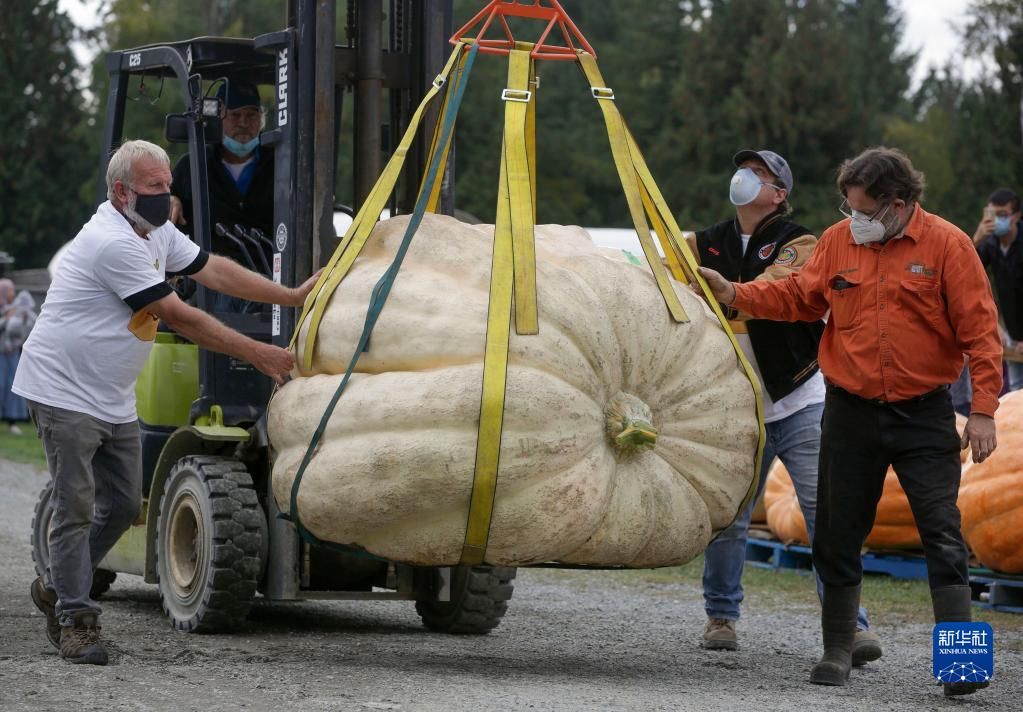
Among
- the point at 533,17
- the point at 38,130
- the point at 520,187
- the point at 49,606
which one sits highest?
the point at 38,130

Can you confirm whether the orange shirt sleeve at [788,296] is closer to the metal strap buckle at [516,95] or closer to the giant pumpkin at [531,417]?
the giant pumpkin at [531,417]

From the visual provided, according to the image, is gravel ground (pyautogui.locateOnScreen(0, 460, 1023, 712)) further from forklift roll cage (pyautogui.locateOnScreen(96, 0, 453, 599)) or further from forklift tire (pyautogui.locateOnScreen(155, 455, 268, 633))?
forklift roll cage (pyautogui.locateOnScreen(96, 0, 453, 599))

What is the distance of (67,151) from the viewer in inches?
1764

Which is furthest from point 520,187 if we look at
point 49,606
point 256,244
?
point 49,606

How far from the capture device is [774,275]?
6.68 meters

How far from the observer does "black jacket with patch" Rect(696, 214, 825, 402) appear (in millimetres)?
6773

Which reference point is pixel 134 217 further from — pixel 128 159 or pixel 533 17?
pixel 533 17

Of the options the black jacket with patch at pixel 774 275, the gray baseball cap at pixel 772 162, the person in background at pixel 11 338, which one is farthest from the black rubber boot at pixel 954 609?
the person in background at pixel 11 338

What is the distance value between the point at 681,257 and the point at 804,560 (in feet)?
17.4

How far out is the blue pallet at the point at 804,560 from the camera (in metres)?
10.0

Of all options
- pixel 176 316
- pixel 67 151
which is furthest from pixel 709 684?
pixel 67 151

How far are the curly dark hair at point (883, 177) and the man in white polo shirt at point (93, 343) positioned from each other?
220 cm

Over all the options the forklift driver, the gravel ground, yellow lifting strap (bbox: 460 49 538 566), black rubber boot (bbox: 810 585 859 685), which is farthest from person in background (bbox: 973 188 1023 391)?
yellow lifting strap (bbox: 460 49 538 566)

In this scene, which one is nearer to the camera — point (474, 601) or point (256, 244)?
point (474, 601)
